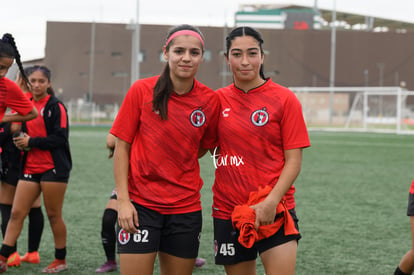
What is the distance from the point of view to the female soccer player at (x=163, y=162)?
11.1 ft

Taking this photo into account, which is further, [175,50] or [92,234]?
[92,234]

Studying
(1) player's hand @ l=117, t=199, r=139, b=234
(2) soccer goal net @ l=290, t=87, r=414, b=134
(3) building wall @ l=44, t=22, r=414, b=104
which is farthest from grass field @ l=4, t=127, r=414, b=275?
(3) building wall @ l=44, t=22, r=414, b=104

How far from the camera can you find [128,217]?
3328 millimetres

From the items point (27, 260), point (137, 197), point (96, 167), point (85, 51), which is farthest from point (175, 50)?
point (85, 51)

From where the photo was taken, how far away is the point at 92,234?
284 inches

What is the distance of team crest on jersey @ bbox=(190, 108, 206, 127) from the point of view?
11.4 ft

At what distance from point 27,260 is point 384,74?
61.7 metres

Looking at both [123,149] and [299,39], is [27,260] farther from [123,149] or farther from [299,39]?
[299,39]

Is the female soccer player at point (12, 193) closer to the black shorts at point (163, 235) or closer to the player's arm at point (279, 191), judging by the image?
the black shorts at point (163, 235)

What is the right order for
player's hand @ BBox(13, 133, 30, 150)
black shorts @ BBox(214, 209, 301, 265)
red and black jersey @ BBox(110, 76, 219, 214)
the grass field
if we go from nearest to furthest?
1. red and black jersey @ BBox(110, 76, 219, 214)
2. black shorts @ BBox(214, 209, 301, 265)
3. player's hand @ BBox(13, 133, 30, 150)
4. the grass field

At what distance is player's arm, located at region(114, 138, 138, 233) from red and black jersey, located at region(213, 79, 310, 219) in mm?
539

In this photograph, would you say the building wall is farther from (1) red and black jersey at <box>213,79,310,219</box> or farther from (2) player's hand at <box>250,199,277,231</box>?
(2) player's hand at <box>250,199,277,231</box>

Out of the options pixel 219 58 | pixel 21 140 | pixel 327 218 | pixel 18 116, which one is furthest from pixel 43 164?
pixel 219 58

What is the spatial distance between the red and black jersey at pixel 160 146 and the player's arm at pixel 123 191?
0.18 ft
